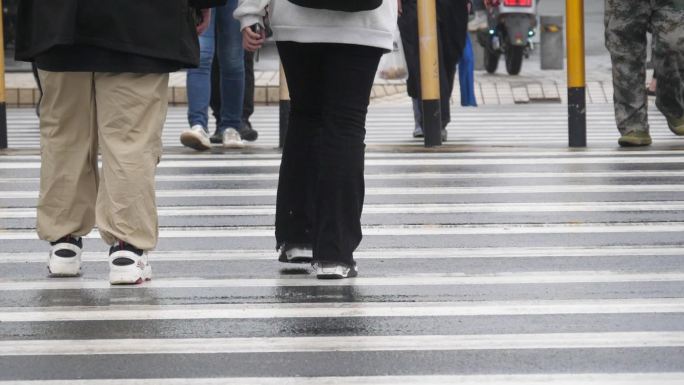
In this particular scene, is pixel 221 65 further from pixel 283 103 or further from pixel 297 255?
pixel 297 255

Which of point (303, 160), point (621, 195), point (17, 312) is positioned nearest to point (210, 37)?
point (621, 195)

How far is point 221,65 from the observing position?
10398mm

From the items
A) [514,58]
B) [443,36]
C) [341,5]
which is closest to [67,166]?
[341,5]

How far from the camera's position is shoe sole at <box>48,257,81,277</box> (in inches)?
226

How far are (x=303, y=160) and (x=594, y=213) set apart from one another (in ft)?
6.10

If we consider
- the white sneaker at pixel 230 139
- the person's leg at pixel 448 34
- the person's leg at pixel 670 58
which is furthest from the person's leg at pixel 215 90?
the person's leg at pixel 670 58

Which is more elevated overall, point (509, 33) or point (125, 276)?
point (125, 276)

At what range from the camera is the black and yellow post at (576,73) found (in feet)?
32.7

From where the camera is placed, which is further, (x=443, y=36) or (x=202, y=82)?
(x=443, y=36)

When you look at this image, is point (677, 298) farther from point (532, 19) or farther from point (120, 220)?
point (532, 19)

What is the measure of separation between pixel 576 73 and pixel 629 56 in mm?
356

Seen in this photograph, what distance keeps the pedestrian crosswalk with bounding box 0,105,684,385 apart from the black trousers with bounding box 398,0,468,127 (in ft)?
7.56

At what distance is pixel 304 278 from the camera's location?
568 centimetres

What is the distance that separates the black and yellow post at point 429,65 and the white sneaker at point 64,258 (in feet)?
15.6
